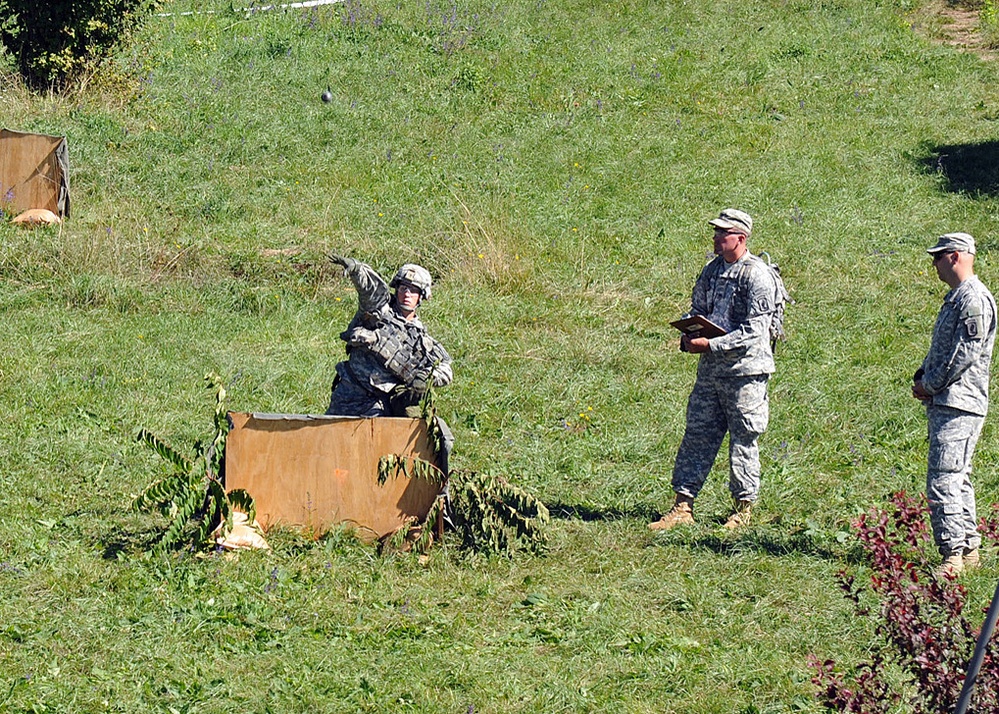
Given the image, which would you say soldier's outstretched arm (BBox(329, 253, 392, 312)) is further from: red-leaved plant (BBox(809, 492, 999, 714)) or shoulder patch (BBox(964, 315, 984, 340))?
red-leaved plant (BBox(809, 492, 999, 714))

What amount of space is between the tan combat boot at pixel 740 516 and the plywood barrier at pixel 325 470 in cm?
178

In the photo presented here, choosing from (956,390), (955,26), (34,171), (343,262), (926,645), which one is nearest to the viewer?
(926,645)

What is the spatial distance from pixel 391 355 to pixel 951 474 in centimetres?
296

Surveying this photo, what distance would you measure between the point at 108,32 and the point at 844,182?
8923 millimetres

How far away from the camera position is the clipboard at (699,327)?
661cm

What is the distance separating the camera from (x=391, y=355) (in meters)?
6.63

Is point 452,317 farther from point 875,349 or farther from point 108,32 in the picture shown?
point 108,32

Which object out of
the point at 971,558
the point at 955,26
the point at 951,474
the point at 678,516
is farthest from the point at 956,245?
the point at 955,26

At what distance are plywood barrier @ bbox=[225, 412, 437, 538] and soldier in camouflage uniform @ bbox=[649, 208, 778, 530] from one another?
1.53m

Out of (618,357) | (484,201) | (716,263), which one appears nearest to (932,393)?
(716,263)

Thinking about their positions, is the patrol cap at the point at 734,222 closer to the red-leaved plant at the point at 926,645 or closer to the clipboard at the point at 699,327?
the clipboard at the point at 699,327

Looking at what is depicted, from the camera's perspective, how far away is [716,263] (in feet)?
22.8

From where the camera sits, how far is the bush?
14.5 meters

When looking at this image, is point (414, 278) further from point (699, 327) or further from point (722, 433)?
point (722, 433)
